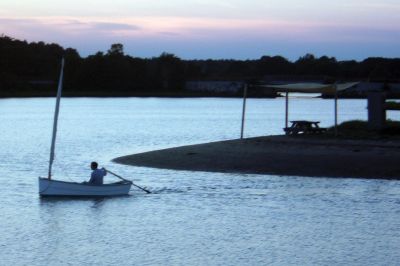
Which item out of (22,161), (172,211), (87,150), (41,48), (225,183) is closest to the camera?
(172,211)

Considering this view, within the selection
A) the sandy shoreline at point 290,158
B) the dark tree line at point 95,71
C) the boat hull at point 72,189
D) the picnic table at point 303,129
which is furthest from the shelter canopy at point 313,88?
the dark tree line at point 95,71

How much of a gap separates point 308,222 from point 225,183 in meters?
6.69

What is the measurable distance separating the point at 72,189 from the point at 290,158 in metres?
9.85

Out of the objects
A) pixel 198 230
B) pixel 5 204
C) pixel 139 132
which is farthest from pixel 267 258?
pixel 139 132

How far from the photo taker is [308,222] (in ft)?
76.0

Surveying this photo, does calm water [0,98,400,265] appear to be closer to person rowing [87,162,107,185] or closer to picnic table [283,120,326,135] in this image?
person rowing [87,162,107,185]

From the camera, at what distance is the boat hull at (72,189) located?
26.4m

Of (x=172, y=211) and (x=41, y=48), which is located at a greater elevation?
(x=41, y=48)

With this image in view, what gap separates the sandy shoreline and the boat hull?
6.21m

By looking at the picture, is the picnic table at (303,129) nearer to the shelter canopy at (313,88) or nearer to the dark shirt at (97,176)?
the shelter canopy at (313,88)

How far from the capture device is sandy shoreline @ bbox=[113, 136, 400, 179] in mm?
30938

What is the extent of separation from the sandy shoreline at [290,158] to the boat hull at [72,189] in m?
6.21

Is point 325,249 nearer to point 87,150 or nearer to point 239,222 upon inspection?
point 239,222

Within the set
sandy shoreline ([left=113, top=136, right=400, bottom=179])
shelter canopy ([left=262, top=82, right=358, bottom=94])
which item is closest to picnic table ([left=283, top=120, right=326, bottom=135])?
sandy shoreline ([left=113, top=136, right=400, bottom=179])
